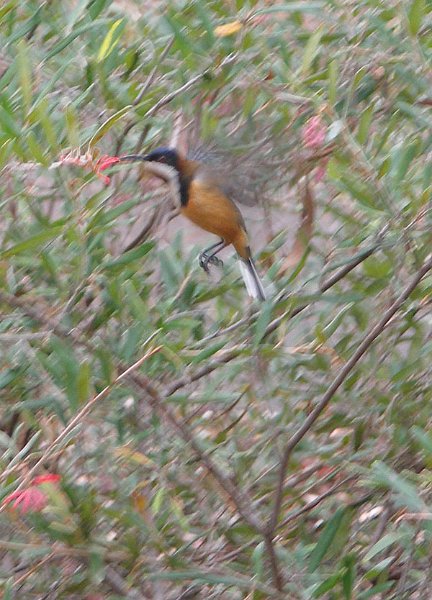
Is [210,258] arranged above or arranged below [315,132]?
below

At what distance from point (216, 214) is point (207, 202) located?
73 mm

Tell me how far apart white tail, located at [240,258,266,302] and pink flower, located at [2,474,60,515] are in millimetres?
586

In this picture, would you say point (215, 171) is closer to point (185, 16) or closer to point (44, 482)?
point (185, 16)

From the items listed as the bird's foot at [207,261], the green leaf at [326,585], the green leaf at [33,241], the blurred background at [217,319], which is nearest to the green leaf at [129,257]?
the blurred background at [217,319]

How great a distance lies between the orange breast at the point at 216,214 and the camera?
9.01 ft

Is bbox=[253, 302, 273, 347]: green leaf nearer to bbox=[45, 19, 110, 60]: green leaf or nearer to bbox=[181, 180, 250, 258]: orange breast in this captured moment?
bbox=[181, 180, 250, 258]: orange breast

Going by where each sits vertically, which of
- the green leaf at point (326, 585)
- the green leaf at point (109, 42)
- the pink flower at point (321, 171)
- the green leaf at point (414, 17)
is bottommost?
the green leaf at point (326, 585)

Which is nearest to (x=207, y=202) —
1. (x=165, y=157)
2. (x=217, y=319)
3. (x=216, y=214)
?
(x=216, y=214)

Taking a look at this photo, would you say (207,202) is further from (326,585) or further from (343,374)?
(326,585)

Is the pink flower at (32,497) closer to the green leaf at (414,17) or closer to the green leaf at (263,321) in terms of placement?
the green leaf at (263,321)

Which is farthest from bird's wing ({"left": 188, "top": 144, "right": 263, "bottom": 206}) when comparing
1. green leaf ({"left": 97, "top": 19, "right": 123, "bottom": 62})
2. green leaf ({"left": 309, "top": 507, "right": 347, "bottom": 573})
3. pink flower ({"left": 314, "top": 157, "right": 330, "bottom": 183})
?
green leaf ({"left": 309, "top": 507, "right": 347, "bottom": 573})

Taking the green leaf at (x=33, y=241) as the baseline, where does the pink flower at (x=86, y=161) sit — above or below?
above

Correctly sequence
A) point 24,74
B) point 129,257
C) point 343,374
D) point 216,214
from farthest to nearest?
point 216,214 → point 129,257 → point 24,74 → point 343,374

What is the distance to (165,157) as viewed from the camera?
8.55 feet
